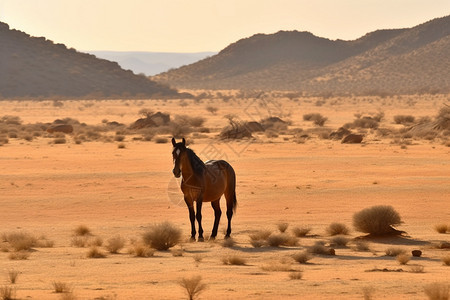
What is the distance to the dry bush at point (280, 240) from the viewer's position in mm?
17047

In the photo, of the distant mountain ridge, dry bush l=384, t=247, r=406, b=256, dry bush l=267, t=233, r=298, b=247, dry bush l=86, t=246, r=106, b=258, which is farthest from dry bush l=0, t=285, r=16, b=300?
the distant mountain ridge

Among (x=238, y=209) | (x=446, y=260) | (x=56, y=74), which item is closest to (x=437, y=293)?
(x=446, y=260)

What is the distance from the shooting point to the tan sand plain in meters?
13.1

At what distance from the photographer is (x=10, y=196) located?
27.2 m

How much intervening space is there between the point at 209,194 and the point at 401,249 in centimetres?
414

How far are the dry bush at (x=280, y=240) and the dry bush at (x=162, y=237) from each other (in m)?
1.73

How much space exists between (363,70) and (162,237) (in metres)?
160

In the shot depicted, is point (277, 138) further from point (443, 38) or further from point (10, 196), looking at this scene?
point (443, 38)

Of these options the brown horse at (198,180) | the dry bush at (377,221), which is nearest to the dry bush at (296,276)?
the brown horse at (198,180)

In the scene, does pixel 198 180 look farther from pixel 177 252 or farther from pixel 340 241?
pixel 340 241

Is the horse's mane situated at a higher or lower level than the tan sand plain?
higher

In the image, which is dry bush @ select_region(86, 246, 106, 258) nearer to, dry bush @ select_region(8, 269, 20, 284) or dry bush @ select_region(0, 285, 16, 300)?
dry bush @ select_region(8, 269, 20, 284)

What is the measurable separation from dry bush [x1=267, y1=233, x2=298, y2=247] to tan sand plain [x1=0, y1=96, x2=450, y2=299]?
0.92 ft

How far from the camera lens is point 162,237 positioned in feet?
55.1
